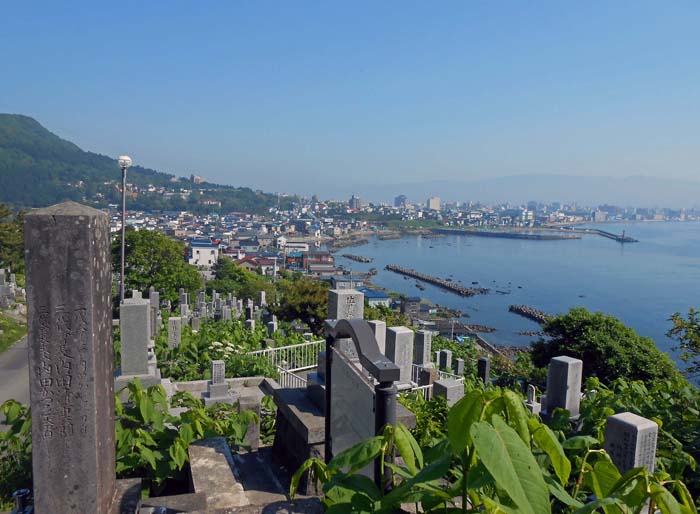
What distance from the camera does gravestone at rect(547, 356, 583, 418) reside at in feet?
25.9

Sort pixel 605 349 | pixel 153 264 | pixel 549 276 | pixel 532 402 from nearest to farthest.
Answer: pixel 532 402, pixel 605 349, pixel 153 264, pixel 549 276

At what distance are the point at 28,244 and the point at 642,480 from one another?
10.9ft

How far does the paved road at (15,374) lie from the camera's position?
37.4 feet

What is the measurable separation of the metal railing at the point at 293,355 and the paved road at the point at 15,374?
507 cm

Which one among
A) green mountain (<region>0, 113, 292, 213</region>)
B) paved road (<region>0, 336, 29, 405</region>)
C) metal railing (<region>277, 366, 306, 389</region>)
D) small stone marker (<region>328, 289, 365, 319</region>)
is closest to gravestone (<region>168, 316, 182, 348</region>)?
paved road (<region>0, 336, 29, 405</region>)

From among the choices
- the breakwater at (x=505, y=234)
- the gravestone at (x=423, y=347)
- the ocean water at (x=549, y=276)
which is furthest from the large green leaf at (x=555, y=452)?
the breakwater at (x=505, y=234)

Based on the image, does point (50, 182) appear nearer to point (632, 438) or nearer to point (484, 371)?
point (484, 371)

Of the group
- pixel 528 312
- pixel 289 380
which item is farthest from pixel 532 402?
pixel 528 312

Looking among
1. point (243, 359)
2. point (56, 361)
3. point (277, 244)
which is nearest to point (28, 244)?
point (56, 361)

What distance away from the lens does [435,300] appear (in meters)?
69.7

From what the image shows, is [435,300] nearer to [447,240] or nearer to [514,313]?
[514,313]

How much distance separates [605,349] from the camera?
45.7 feet

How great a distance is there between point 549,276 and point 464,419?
98186 mm

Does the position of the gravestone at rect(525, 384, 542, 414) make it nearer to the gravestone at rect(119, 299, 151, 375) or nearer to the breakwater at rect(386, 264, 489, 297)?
the gravestone at rect(119, 299, 151, 375)
